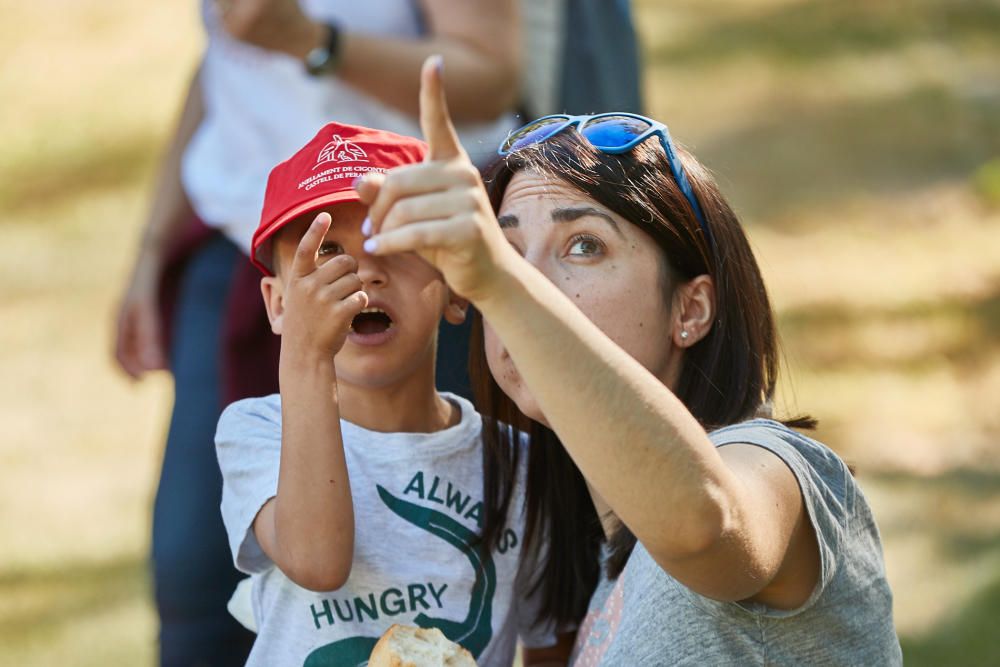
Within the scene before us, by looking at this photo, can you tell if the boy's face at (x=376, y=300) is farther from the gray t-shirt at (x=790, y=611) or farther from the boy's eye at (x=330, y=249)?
the gray t-shirt at (x=790, y=611)

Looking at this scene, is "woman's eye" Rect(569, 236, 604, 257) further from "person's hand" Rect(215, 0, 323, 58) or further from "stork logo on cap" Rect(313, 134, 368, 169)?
"person's hand" Rect(215, 0, 323, 58)

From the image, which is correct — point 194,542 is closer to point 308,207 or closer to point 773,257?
point 308,207

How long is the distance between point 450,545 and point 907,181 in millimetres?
5825

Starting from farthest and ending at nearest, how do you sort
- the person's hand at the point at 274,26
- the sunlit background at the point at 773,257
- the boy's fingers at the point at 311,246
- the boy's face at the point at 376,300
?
the sunlit background at the point at 773,257, the person's hand at the point at 274,26, the boy's face at the point at 376,300, the boy's fingers at the point at 311,246

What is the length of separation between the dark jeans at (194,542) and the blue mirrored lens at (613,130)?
83 cm

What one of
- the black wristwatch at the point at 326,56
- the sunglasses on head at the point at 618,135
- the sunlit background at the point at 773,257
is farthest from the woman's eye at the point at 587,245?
the sunlit background at the point at 773,257

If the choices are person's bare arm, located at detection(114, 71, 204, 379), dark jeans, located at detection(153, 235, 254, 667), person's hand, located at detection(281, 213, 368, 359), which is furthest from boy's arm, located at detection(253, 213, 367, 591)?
person's bare arm, located at detection(114, 71, 204, 379)

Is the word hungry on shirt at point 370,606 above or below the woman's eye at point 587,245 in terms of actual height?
below

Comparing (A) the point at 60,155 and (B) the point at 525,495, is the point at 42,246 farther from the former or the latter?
(B) the point at 525,495

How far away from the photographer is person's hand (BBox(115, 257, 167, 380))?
251cm

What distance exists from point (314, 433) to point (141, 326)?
1.23 m

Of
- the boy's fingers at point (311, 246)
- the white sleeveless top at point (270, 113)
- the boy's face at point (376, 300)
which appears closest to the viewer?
the boy's fingers at point (311, 246)

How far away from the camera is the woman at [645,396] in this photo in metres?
1.14

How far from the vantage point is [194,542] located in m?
2.11
